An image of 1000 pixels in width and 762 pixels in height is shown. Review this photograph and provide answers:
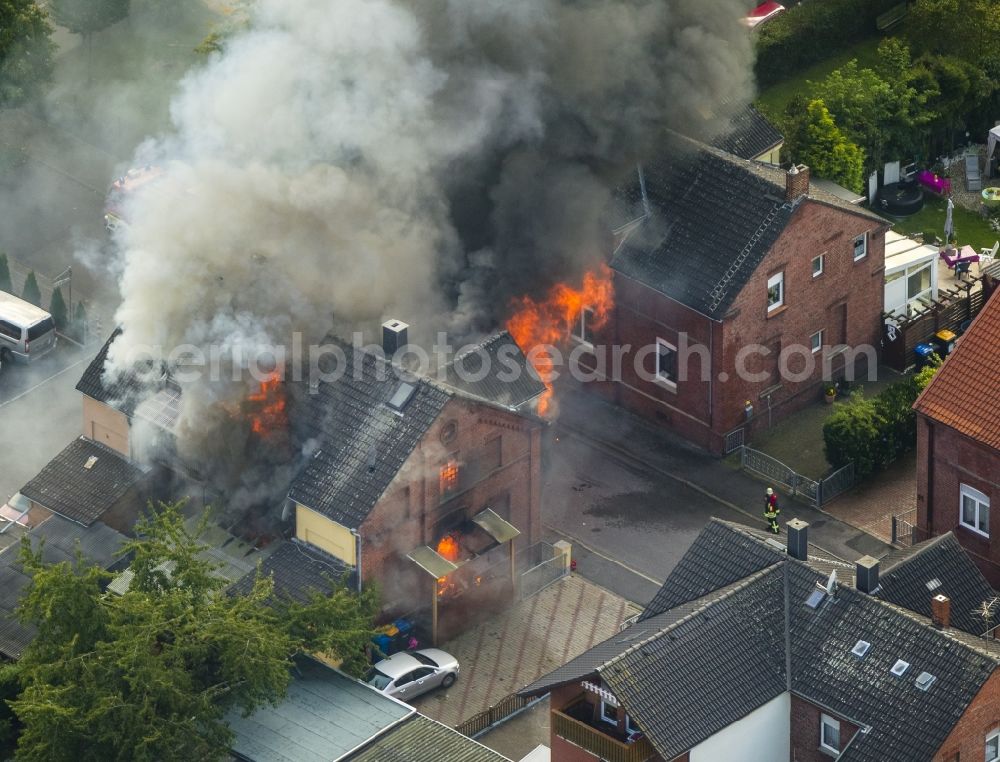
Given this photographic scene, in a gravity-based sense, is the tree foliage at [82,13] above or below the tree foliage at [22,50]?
above

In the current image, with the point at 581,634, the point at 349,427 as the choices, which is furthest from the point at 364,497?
the point at 581,634

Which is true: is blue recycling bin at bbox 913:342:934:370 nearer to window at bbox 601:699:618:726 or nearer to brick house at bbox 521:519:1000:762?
brick house at bbox 521:519:1000:762

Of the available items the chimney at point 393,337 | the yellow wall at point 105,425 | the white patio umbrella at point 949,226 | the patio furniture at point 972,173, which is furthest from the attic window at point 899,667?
the patio furniture at point 972,173

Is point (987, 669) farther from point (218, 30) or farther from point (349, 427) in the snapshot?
point (218, 30)

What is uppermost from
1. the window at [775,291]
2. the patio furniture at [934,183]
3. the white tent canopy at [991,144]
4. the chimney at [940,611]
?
the white tent canopy at [991,144]

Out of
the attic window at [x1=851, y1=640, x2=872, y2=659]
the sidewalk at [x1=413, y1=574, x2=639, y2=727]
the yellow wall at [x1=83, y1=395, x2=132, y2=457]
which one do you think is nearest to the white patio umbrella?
the sidewalk at [x1=413, y1=574, x2=639, y2=727]

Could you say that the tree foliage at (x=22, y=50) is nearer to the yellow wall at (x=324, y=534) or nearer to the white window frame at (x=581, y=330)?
the white window frame at (x=581, y=330)
